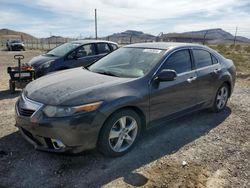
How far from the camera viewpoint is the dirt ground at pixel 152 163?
3.51 m

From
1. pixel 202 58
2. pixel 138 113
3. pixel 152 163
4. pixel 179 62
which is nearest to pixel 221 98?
pixel 202 58

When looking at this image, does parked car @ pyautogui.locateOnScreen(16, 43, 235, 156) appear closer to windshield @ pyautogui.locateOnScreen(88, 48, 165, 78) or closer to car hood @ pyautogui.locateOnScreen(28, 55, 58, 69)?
windshield @ pyautogui.locateOnScreen(88, 48, 165, 78)

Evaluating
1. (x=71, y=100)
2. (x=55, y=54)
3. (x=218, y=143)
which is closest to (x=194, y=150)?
(x=218, y=143)

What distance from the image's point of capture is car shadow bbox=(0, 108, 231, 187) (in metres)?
3.51

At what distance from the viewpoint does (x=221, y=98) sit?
243 inches

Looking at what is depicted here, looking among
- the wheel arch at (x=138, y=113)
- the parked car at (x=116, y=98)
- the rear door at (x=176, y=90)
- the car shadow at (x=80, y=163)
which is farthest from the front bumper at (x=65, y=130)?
the rear door at (x=176, y=90)

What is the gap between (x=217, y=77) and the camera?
19.0 feet

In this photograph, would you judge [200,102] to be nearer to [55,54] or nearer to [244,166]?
[244,166]

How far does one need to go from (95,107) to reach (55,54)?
631 cm

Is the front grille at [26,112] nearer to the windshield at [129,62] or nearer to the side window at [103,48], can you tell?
the windshield at [129,62]

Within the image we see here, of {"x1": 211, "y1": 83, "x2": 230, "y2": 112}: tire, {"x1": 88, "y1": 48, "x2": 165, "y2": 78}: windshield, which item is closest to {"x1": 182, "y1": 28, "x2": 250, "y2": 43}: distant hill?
{"x1": 211, "y1": 83, "x2": 230, "y2": 112}: tire

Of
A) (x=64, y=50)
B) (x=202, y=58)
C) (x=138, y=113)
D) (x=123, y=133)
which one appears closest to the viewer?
(x=123, y=133)

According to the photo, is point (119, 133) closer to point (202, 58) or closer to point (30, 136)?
point (30, 136)

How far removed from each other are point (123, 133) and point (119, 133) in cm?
8
